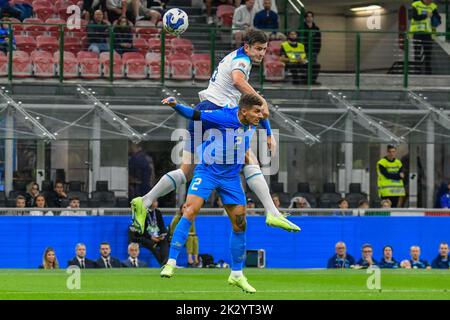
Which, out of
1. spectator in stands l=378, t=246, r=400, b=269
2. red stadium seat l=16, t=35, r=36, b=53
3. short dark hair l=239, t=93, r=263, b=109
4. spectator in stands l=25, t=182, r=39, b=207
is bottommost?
spectator in stands l=378, t=246, r=400, b=269

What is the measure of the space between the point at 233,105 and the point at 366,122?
12432 mm

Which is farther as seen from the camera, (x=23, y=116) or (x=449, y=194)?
(x=449, y=194)

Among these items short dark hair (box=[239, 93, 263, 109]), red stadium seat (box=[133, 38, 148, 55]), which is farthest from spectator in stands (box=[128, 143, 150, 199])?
short dark hair (box=[239, 93, 263, 109])

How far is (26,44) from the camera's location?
28.4m

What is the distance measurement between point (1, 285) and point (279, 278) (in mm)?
4218

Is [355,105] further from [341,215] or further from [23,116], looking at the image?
[23,116]

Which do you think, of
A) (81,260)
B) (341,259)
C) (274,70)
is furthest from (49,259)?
(274,70)

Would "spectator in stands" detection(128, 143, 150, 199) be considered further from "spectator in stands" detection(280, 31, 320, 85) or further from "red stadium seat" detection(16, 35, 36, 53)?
"spectator in stands" detection(280, 31, 320, 85)

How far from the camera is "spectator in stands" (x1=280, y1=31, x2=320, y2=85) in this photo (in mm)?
29375

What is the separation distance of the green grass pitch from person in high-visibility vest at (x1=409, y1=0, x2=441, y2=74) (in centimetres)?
1095

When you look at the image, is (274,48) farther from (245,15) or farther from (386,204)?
(386,204)

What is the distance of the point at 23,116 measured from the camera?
26.3 meters

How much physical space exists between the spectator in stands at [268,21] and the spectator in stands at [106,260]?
8.40 m

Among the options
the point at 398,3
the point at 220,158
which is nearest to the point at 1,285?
the point at 220,158
